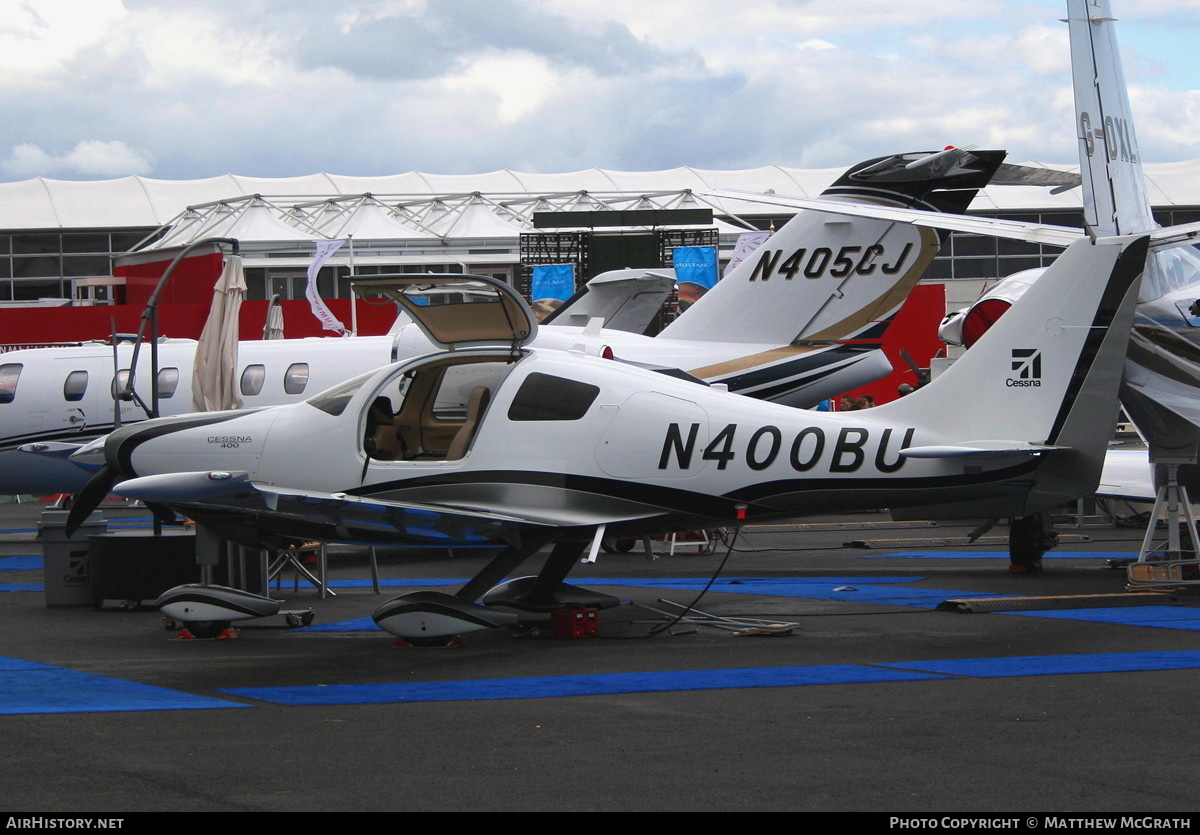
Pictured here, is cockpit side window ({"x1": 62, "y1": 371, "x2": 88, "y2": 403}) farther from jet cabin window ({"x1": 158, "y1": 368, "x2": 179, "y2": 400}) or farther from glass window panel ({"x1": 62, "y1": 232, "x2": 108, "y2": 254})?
glass window panel ({"x1": 62, "y1": 232, "x2": 108, "y2": 254})

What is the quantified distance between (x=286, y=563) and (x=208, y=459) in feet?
11.6

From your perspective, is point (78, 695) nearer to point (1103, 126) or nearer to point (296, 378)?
point (296, 378)

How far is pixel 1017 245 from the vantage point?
55.4m

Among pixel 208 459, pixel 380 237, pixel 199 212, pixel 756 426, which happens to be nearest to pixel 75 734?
pixel 208 459

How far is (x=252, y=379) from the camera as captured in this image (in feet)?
68.5

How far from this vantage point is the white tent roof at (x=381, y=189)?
2105 inches

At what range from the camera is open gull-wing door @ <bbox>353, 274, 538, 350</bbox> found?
10508 mm

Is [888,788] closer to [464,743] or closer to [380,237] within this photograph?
[464,743]

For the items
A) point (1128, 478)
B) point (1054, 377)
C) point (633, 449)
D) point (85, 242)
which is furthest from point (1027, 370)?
point (85, 242)

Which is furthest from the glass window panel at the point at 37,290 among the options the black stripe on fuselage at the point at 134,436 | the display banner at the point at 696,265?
the black stripe on fuselage at the point at 134,436

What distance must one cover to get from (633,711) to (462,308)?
4.19 metres

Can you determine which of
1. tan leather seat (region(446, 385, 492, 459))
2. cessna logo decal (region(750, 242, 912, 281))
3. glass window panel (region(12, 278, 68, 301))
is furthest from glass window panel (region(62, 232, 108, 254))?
tan leather seat (region(446, 385, 492, 459))

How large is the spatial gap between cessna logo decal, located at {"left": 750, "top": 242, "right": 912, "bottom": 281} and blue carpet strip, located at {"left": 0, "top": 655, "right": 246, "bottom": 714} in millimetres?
10416

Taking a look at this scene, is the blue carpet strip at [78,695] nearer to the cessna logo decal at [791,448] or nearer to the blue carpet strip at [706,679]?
the blue carpet strip at [706,679]
